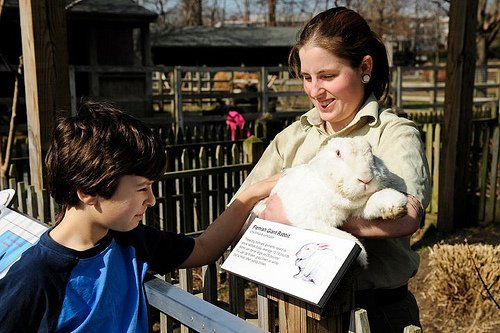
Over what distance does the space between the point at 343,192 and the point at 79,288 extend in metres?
0.70

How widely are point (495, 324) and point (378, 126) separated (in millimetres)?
2769

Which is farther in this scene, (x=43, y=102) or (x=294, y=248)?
(x=43, y=102)

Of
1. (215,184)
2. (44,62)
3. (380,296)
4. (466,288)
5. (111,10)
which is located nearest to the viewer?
(380,296)

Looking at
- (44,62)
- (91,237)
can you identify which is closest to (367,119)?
(91,237)

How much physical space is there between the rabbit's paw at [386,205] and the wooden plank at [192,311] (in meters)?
0.38

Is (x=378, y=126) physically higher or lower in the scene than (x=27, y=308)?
higher

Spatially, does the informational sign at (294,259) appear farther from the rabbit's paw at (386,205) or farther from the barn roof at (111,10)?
the barn roof at (111,10)

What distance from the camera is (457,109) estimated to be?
17.8 feet

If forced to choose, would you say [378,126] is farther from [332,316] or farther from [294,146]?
[332,316]

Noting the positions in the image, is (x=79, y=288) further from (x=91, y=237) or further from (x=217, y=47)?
(x=217, y=47)

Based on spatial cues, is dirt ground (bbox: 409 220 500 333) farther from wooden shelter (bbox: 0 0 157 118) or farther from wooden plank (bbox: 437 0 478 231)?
wooden shelter (bbox: 0 0 157 118)

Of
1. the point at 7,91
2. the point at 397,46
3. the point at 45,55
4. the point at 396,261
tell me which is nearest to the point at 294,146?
the point at 396,261

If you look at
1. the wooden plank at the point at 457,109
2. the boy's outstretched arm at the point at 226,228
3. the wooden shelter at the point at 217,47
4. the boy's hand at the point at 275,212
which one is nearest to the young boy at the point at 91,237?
the boy's outstretched arm at the point at 226,228

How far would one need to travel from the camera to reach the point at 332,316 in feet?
4.48
